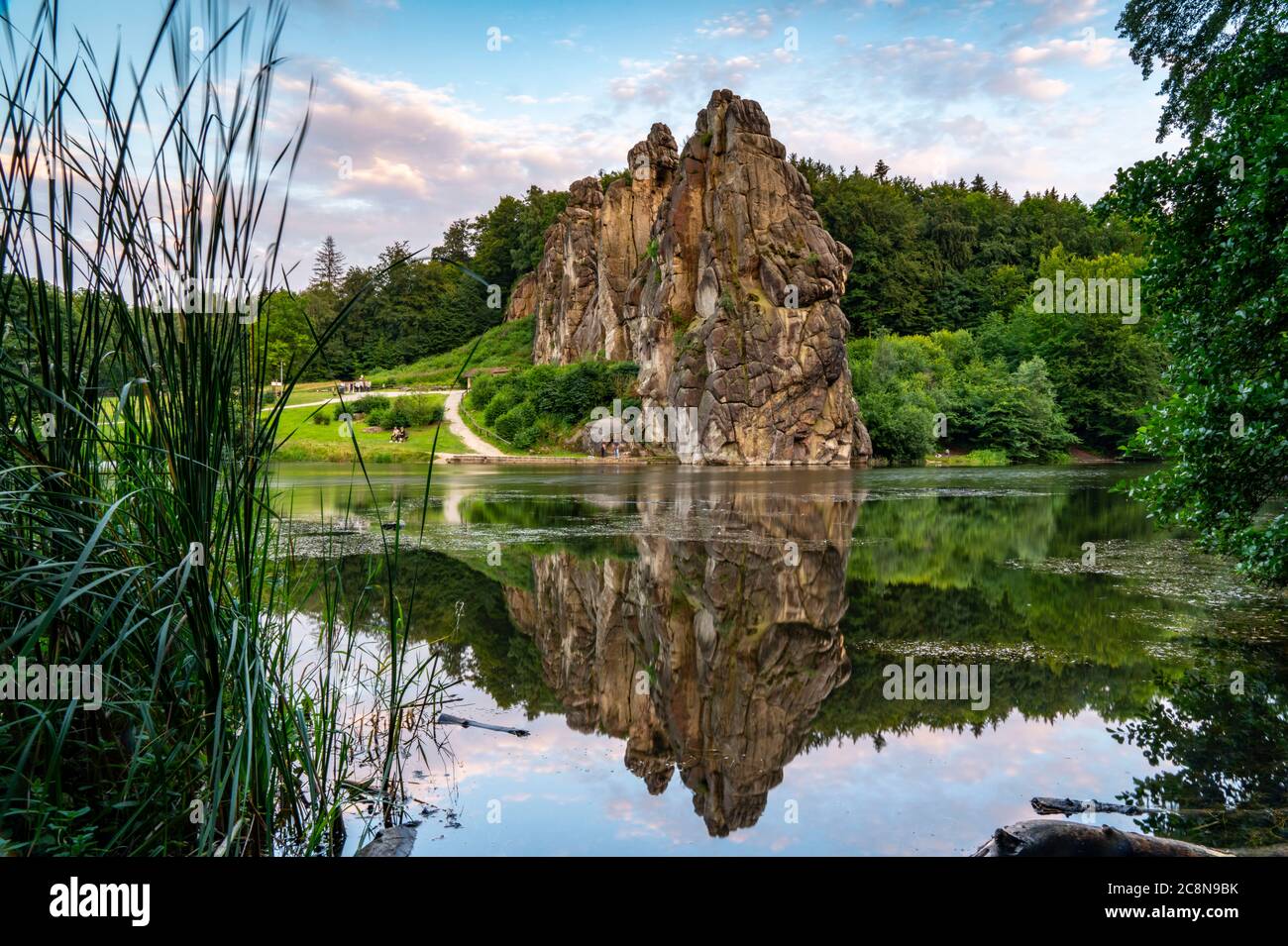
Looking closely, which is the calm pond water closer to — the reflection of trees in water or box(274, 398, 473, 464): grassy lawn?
the reflection of trees in water

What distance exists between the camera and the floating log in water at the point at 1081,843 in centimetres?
358

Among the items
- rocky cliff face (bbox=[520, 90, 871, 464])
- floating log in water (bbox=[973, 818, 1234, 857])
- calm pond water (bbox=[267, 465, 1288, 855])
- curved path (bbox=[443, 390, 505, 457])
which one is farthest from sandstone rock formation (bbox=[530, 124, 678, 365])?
floating log in water (bbox=[973, 818, 1234, 857])

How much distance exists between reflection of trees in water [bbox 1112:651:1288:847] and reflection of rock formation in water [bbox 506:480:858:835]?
2037 mm

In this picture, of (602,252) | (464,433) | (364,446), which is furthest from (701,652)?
(602,252)

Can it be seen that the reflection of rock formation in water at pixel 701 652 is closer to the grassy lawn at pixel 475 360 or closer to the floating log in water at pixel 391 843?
the floating log in water at pixel 391 843

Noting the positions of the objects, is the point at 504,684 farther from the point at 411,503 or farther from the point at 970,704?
the point at 411,503

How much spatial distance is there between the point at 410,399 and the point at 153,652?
53.9 metres

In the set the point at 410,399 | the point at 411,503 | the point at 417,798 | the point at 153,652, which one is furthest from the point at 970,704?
the point at 410,399

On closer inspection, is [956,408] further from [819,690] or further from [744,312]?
[819,690]

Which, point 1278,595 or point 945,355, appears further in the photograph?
point 945,355

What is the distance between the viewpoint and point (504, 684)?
6879 millimetres

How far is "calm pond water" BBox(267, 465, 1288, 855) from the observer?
4.56 meters
